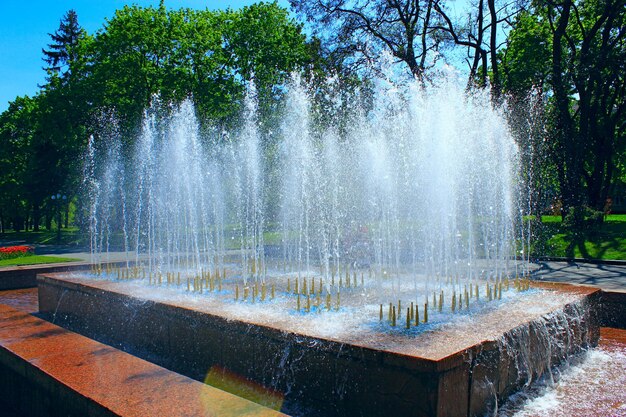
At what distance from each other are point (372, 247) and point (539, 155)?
35.7 feet

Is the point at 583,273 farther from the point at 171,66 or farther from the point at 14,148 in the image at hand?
the point at 14,148

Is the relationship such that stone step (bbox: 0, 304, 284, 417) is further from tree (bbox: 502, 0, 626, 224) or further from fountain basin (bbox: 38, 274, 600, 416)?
tree (bbox: 502, 0, 626, 224)

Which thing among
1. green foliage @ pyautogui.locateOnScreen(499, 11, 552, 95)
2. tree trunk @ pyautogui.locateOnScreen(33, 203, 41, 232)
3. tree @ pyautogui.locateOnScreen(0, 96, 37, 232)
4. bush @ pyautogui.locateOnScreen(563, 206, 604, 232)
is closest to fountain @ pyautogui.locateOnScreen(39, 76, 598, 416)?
bush @ pyautogui.locateOnScreen(563, 206, 604, 232)

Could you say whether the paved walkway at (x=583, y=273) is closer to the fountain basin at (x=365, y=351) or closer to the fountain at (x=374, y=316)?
the fountain at (x=374, y=316)

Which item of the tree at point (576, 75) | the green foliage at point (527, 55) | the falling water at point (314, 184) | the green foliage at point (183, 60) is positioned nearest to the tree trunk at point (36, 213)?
the falling water at point (314, 184)

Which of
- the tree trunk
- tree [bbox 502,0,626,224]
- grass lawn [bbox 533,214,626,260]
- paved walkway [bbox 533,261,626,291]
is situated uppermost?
tree [bbox 502,0,626,224]

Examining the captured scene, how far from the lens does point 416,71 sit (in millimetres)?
19984

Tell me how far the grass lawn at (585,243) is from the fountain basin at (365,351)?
1028cm

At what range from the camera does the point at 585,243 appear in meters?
16.5

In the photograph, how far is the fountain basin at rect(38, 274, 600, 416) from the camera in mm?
3568

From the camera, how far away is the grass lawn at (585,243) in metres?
15.3

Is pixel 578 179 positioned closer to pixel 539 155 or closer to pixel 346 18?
pixel 539 155

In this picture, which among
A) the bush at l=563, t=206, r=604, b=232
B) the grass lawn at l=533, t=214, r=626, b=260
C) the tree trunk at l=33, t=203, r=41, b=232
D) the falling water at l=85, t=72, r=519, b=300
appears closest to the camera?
the falling water at l=85, t=72, r=519, b=300

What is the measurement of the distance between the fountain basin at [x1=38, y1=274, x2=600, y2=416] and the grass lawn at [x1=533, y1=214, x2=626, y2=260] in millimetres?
10275
